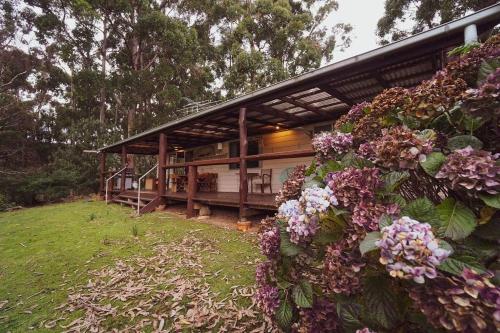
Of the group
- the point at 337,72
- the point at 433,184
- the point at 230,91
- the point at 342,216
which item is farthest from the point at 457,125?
the point at 230,91

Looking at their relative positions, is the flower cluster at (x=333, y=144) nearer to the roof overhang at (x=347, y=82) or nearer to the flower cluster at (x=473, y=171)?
the flower cluster at (x=473, y=171)

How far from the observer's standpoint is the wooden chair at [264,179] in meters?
9.26

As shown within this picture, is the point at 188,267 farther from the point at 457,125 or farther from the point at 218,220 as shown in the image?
the point at 457,125

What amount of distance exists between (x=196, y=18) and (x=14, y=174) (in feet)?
60.5

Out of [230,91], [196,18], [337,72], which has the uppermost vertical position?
[196,18]

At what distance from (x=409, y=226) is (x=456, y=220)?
0.98ft

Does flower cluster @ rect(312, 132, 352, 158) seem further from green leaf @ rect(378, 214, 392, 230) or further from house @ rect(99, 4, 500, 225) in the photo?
green leaf @ rect(378, 214, 392, 230)

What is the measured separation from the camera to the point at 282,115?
7484 millimetres

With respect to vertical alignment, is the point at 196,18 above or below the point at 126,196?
above

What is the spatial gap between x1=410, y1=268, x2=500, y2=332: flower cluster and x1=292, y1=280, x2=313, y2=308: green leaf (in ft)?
2.13

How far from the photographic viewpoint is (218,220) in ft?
23.2

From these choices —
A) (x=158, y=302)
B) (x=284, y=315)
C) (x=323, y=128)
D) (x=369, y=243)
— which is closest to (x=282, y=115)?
(x=323, y=128)

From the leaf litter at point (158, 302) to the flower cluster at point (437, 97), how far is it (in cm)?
222

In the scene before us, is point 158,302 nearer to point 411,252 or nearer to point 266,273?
point 266,273
